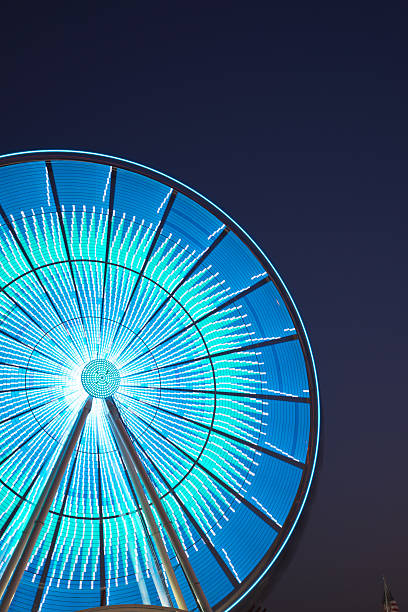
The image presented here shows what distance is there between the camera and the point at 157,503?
1360cm

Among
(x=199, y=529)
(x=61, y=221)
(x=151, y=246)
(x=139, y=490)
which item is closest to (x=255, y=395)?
(x=199, y=529)

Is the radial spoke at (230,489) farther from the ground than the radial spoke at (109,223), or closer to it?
closer to it

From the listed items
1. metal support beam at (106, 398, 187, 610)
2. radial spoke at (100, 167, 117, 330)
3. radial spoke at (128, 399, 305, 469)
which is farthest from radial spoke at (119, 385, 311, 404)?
radial spoke at (100, 167, 117, 330)

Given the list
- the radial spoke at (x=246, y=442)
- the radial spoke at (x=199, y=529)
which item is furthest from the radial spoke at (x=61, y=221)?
the radial spoke at (x=199, y=529)

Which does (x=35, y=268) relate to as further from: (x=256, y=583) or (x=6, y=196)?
(x=256, y=583)

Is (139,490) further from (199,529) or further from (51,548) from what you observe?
(51,548)

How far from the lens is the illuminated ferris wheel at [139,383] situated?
15.8 m

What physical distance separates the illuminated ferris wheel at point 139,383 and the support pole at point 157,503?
11cm

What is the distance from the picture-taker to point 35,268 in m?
16.2

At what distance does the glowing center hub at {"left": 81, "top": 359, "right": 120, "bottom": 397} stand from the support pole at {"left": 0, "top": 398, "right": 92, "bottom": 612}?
3.30 feet

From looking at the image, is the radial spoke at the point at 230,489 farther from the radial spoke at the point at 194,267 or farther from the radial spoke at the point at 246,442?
the radial spoke at the point at 194,267

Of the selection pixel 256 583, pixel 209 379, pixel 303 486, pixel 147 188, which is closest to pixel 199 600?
pixel 256 583

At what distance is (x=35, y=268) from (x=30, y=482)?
5781 millimetres

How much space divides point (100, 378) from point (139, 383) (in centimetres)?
111
